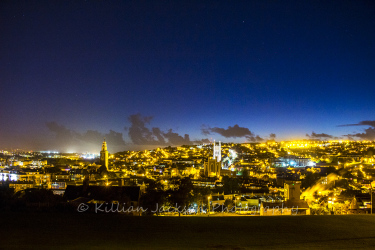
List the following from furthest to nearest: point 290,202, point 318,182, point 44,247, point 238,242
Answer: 1. point 318,182
2. point 290,202
3. point 238,242
4. point 44,247

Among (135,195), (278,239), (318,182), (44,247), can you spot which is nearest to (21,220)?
(44,247)

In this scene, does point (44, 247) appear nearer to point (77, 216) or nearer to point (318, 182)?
point (77, 216)

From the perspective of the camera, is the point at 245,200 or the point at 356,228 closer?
the point at 356,228

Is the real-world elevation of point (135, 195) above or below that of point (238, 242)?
below

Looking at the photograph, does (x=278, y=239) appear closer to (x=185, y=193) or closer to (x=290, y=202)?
(x=185, y=193)

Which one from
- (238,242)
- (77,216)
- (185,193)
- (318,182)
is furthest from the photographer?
(318,182)

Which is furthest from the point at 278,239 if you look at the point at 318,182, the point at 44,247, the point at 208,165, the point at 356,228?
the point at 208,165
